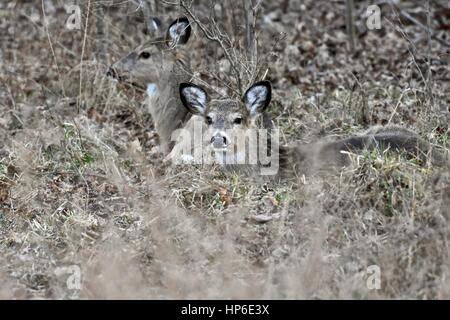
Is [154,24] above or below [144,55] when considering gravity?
above

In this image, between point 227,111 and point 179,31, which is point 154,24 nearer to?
point 179,31

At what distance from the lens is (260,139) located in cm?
946

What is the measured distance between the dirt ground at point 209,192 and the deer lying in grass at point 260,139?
10.9 inches

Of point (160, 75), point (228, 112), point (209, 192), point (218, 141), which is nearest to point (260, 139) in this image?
point (228, 112)

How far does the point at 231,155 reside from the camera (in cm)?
938

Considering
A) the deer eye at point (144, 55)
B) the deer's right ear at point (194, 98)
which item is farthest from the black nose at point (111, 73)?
the deer's right ear at point (194, 98)

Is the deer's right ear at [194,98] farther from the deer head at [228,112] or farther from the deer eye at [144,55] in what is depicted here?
the deer eye at [144,55]

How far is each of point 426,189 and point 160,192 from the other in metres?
2.56

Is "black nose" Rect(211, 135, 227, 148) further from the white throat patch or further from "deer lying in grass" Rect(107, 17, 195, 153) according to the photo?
the white throat patch

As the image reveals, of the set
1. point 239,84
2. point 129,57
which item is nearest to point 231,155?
point 239,84

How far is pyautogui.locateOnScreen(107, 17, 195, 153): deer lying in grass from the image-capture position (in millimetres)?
11156

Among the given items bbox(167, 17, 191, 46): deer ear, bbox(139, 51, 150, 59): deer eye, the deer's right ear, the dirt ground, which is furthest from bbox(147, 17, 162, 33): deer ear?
the deer's right ear

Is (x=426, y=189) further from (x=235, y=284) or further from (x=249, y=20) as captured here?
(x=249, y=20)

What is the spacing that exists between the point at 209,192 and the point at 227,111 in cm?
106
